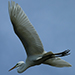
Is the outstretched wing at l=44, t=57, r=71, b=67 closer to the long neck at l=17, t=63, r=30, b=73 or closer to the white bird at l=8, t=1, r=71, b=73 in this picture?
the white bird at l=8, t=1, r=71, b=73

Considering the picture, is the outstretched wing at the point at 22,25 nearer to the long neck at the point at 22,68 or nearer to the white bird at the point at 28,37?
the white bird at the point at 28,37

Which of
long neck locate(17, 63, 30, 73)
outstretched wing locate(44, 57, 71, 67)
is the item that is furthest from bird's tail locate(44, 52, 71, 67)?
long neck locate(17, 63, 30, 73)

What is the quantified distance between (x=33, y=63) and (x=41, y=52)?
0.64 meters

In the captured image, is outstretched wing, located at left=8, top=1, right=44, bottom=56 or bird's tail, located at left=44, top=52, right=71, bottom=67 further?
bird's tail, located at left=44, top=52, right=71, bottom=67

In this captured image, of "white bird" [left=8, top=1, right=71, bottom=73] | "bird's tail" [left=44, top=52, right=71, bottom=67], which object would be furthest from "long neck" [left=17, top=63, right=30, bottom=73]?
"bird's tail" [left=44, top=52, right=71, bottom=67]

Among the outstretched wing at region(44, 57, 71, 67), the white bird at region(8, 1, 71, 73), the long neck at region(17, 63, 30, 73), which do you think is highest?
the white bird at region(8, 1, 71, 73)

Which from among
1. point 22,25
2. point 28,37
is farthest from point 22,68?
point 22,25

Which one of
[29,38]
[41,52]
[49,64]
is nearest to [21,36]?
[29,38]

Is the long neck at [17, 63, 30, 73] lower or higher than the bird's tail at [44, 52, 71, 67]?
higher

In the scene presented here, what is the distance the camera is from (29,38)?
40.4ft

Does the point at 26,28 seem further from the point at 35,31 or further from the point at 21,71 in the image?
the point at 21,71

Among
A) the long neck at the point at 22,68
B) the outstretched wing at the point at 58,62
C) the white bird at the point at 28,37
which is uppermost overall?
the white bird at the point at 28,37

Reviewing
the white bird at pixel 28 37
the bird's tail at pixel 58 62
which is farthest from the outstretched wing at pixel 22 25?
the bird's tail at pixel 58 62

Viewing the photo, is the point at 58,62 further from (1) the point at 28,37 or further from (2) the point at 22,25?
(2) the point at 22,25
